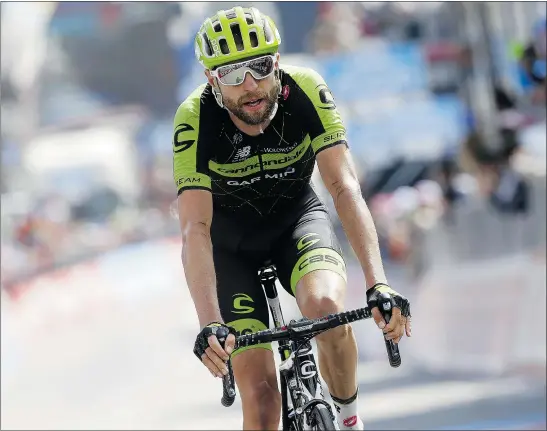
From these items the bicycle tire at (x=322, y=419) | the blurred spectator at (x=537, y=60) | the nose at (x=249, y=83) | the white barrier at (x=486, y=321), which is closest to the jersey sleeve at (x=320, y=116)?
the nose at (x=249, y=83)

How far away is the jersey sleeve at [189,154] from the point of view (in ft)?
17.3

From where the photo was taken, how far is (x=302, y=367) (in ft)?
16.1

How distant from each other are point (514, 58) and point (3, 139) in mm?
10304

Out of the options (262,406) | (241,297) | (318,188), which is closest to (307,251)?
(241,297)

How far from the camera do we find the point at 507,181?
1171 centimetres

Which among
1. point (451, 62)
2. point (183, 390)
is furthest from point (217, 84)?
point (451, 62)

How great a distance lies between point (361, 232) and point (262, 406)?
87cm

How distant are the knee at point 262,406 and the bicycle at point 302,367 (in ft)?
0.74

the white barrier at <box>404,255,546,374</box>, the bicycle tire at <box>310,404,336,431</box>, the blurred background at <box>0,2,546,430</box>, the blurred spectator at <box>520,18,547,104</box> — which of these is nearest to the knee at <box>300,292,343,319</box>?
the bicycle tire at <box>310,404,336,431</box>

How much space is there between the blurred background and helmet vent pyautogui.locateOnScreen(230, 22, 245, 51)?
390 cm

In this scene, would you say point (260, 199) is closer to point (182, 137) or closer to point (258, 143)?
point (258, 143)

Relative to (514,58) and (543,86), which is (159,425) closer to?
(543,86)

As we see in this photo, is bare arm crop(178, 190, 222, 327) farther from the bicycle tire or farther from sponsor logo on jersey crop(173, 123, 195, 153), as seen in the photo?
the bicycle tire

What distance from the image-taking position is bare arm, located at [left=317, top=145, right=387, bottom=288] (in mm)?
4914
